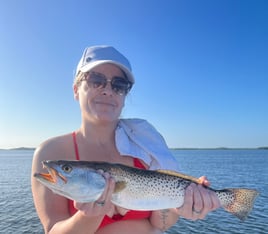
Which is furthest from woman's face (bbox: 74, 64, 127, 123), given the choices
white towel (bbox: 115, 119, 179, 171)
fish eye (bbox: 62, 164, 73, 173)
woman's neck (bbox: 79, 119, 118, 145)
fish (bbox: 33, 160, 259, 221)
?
fish eye (bbox: 62, 164, 73, 173)

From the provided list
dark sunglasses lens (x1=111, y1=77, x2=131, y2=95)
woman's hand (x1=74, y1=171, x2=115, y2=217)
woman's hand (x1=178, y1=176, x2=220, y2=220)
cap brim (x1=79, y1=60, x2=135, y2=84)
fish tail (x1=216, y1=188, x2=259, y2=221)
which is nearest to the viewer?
woman's hand (x1=74, y1=171, x2=115, y2=217)

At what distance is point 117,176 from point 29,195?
25.8 m

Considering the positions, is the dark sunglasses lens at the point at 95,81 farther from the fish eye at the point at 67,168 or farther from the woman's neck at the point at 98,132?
the fish eye at the point at 67,168

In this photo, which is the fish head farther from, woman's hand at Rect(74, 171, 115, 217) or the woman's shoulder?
the woman's shoulder

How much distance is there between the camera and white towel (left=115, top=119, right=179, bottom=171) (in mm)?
4426

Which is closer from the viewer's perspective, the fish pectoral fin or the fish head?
the fish head

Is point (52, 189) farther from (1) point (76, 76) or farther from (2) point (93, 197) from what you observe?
(1) point (76, 76)

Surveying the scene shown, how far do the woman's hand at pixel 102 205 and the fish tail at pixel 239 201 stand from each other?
1.62 metres

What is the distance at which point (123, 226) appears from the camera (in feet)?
13.1

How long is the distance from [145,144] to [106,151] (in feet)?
1.87

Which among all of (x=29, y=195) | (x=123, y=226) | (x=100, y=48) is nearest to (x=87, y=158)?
(x=123, y=226)

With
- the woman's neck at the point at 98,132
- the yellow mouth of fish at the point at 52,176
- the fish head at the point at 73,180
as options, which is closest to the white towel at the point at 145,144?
the woman's neck at the point at 98,132

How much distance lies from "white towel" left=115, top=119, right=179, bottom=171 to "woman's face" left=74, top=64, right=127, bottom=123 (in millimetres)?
410

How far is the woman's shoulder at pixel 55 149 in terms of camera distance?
4055 mm
